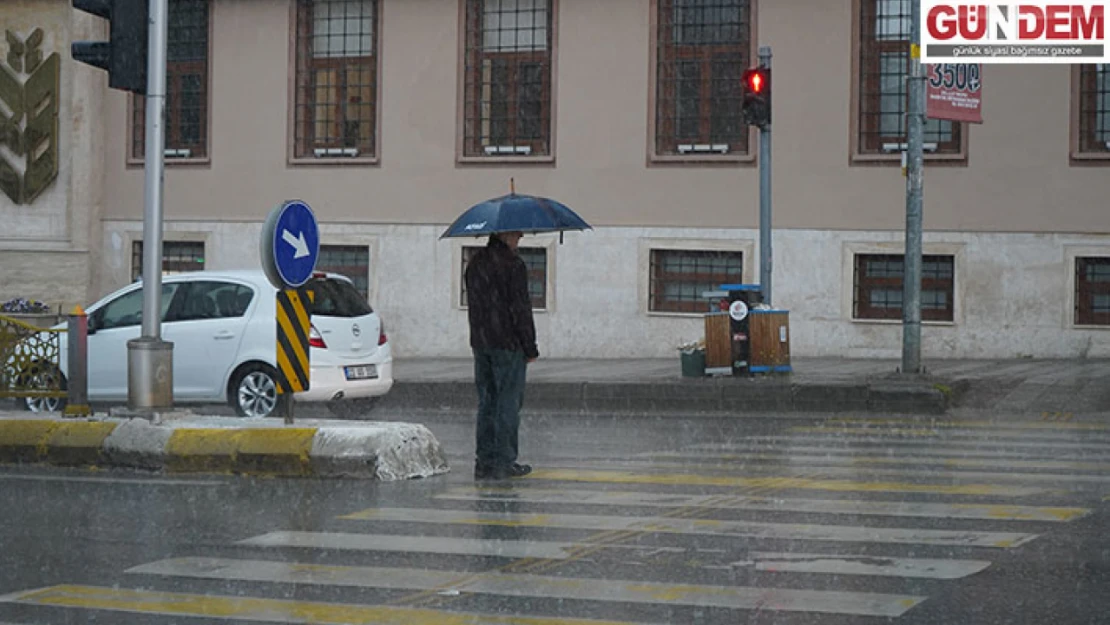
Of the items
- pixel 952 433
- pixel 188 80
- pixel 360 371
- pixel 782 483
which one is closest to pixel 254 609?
pixel 782 483

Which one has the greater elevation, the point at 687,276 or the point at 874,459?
the point at 687,276

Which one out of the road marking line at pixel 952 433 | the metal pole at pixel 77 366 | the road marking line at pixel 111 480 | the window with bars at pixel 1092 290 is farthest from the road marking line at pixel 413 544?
the window with bars at pixel 1092 290

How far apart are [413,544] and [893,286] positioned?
1684cm

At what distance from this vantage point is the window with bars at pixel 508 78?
1051 inches

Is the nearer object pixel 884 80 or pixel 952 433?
pixel 952 433

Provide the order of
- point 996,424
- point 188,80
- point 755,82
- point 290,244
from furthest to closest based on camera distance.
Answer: point 188,80 → point 755,82 → point 996,424 → point 290,244

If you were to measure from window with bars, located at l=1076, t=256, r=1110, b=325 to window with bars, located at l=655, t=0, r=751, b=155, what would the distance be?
5079mm

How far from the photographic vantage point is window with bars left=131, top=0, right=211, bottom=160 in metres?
28.8

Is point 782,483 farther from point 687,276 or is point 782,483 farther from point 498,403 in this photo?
point 687,276

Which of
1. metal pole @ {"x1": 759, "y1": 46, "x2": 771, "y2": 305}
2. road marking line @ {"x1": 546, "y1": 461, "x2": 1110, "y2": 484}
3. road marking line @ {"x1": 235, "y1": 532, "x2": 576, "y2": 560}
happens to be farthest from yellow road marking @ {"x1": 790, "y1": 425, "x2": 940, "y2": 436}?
road marking line @ {"x1": 235, "y1": 532, "x2": 576, "y2": 560}

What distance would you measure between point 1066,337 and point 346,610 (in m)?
18.4

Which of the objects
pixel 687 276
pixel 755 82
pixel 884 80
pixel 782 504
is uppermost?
pixel 884 80

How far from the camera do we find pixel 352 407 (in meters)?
18.3

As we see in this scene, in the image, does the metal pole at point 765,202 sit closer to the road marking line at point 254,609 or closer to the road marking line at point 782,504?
the road marking line at point 782,504
